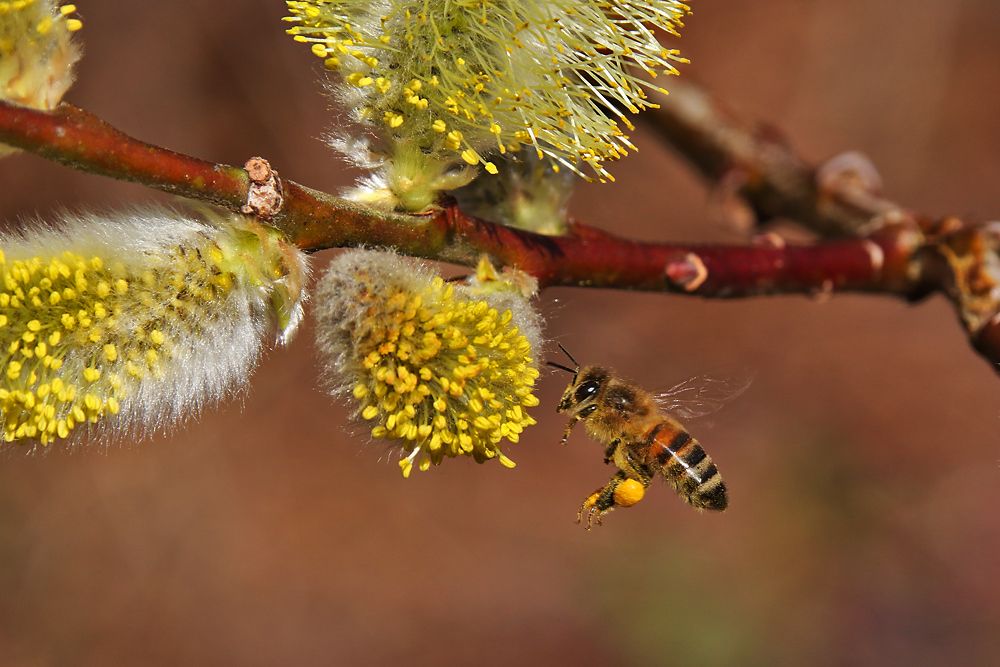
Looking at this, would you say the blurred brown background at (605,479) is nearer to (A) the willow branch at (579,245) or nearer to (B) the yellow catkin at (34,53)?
(A) the willow branch at (579,245)

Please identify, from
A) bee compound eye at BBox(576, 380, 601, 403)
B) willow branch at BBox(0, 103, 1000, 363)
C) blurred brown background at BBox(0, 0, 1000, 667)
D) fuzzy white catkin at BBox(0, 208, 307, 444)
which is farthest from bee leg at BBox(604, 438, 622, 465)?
blurred brown background at BBox(0, 0, 1000, 667)

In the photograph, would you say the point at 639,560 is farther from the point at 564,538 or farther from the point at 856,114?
the point at 856,114

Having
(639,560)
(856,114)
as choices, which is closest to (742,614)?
(639,560)

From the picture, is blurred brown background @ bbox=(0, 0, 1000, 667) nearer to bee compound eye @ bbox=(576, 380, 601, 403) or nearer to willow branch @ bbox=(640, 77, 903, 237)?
willow branch @ bbox=(640, 77, 903, 237)

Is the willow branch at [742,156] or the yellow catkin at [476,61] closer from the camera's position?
the yellow catkin at [476,61]

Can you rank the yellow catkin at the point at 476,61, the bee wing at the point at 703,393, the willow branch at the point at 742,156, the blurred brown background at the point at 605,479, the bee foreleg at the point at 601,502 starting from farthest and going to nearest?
1. the blurred brown background at the point at 605,479
2. the willow branch at the point at 742,156
3. the bee wing at the point at 703,393
4. the bee foreleg at the point at 601,502
5. the yellow catkin at the point at 476,61

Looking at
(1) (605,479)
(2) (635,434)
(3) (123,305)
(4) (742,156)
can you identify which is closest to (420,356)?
(3) (123,305)

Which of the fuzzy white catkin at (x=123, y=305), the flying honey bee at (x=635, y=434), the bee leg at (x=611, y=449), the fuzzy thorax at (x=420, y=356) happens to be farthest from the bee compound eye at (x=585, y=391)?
the fuzzy white catkin at (x=123, y=305)
